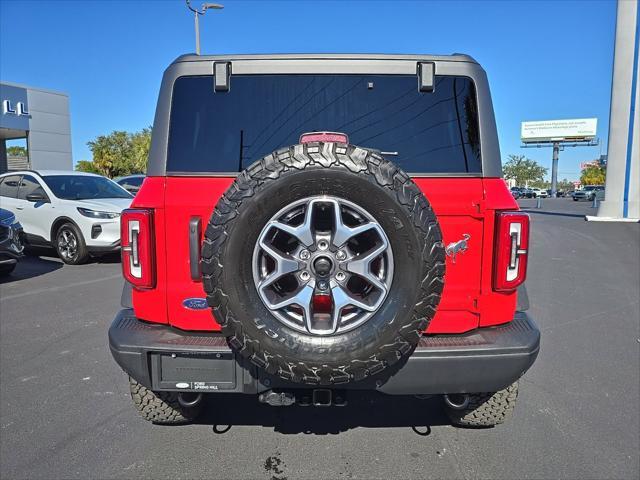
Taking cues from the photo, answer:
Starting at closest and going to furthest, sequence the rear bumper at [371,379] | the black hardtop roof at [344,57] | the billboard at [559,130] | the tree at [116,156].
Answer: the rear bumper at [371,379] → the black hardtop roof at [344,57] → the tree at [116,156] → the billboard at [559,130]

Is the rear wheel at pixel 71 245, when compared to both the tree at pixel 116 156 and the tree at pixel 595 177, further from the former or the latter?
the tree at pixel 595 177

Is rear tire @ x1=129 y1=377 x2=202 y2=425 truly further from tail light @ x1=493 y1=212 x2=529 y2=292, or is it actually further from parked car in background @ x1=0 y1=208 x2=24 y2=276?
parked car in background @ x1=0 y1=208 x2=24 y2=276

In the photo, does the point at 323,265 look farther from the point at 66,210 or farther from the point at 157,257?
the point at 66,210

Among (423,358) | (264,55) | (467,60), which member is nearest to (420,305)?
(423,358)

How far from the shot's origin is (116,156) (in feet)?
158

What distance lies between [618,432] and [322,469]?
6.30 feet

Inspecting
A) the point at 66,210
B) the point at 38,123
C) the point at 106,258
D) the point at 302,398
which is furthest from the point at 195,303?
the point at 38,123

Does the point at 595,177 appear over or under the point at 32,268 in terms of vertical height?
over

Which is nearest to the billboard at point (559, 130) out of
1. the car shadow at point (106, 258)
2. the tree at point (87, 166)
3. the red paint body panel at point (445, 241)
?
the tree at point (87, 166)

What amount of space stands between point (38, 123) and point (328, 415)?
31575 millimetres

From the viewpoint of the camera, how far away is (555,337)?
4.76m

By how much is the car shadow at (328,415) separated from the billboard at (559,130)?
290ft

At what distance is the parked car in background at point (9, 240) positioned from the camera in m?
7.01

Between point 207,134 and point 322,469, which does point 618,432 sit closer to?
point 322,469
